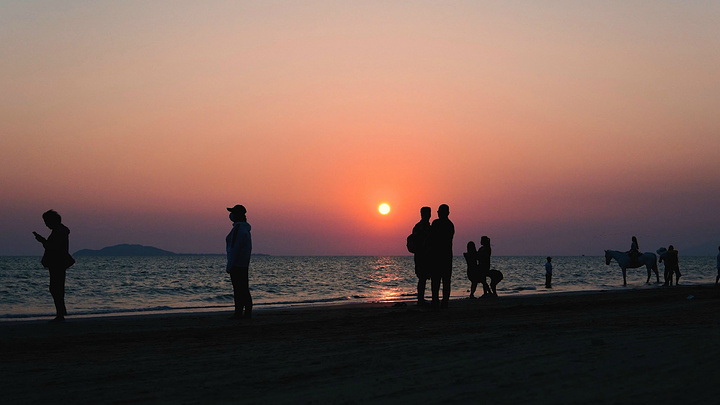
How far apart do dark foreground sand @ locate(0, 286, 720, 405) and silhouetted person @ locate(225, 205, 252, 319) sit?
2477 mm

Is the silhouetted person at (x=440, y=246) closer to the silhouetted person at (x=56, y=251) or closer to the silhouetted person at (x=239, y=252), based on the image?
the silhouetted person at (x=239, y=252)

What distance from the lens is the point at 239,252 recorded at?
12.1 metres

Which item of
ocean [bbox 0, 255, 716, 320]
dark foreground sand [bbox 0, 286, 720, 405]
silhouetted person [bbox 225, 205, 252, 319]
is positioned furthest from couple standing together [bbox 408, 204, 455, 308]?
ocean [bbox 0, 255, 716, 320]

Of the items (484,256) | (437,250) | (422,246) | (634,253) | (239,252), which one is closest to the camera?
(239,252)

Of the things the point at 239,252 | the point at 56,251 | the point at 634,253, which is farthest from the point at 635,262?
the point at 56,251

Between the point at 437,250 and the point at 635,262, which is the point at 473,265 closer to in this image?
the point at 437,250

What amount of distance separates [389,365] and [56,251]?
874 centimetres

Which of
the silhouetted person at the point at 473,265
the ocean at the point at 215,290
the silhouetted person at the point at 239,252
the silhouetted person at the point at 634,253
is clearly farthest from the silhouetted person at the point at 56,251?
the silhouetted person at the point at 634,253

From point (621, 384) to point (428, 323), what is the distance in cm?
547

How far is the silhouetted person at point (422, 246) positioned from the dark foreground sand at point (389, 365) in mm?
4150

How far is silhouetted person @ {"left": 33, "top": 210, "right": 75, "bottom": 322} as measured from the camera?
485 inches

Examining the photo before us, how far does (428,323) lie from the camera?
10.2m

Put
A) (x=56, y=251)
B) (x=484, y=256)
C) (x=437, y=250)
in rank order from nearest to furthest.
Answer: (x=56, y=251)
(x=437, y=250)
(x=484, y=256)

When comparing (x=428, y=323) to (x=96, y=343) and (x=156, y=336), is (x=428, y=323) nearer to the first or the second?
(x=156, y=336)
